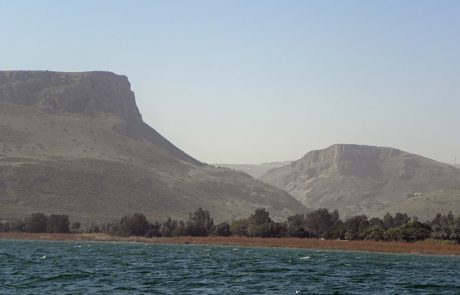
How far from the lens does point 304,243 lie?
549 feet

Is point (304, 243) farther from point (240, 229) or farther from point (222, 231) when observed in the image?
point (222, 231)

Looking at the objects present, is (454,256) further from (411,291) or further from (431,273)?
(411,291)

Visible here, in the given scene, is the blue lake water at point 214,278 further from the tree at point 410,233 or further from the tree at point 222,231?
the tree at point 222,231

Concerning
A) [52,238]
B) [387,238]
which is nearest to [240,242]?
[387,238]

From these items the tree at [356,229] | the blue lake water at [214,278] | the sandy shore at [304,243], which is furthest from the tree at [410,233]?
the blue lake water at [214,278]

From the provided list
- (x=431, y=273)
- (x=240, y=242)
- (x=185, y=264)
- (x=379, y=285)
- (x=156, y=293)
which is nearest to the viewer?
(x=156, y=293)

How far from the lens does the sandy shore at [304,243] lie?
147875mm

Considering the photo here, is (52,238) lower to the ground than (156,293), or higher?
higher

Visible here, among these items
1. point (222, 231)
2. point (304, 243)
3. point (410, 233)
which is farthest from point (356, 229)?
point (222, 231)

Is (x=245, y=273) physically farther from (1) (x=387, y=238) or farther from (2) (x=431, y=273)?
(1) (x=387, y=238)

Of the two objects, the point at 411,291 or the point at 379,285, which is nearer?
the point at 411,291

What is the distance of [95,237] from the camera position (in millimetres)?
197750

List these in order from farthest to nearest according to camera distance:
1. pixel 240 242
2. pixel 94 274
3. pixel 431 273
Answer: pixel 240 242 → pixel 431 273 → pixel 94 274

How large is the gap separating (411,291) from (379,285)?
5341 mm
